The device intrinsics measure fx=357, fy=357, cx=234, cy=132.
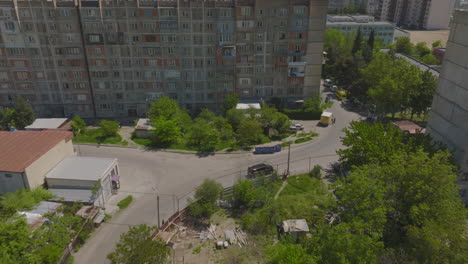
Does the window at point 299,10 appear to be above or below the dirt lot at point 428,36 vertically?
above

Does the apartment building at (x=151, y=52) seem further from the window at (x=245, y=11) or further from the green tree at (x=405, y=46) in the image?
the green tree at (x=405, y=46)

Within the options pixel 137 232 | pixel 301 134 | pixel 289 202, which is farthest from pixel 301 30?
pixel 137 232

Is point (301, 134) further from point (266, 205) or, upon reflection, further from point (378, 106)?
point (266, 205)

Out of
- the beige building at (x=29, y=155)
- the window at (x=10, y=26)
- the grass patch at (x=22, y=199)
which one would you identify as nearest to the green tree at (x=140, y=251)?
the grass patch at (x=22, y=199)

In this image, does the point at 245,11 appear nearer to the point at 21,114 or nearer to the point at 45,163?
the point at 45,163

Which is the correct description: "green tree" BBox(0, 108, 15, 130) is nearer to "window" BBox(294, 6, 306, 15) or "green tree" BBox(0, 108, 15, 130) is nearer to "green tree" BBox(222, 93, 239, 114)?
"green tree" BBox(222, 93, 239, 114)
